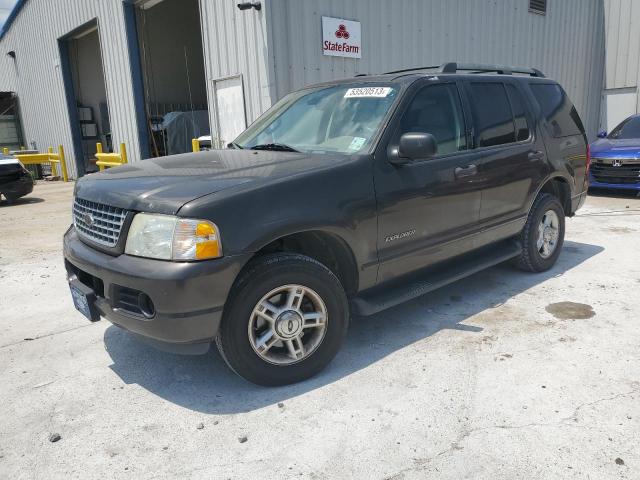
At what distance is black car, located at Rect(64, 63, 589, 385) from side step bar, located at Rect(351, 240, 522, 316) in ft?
0.05

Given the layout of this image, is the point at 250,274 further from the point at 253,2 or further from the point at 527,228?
the point at 253,2

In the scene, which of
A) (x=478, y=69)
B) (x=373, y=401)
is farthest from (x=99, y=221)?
(x=478, y=69)

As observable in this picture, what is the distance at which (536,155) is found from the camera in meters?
4.71

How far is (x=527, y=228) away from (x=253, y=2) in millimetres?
5269

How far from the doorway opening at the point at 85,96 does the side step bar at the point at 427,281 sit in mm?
13678

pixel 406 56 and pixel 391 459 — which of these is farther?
pixel 406 56

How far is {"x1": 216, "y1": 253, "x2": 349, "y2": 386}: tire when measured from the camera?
283cm

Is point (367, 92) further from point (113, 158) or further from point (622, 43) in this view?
point (622, 43)

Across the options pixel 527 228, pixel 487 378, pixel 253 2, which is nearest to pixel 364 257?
pixel 487 378

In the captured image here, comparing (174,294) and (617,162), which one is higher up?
(174,294)

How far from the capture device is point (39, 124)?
59.4ft

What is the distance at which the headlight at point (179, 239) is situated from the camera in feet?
8.64

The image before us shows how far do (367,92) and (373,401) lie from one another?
2143mm

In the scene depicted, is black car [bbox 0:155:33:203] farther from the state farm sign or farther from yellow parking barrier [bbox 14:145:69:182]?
the state farm sign
